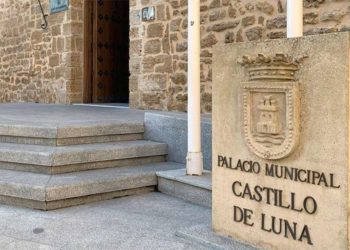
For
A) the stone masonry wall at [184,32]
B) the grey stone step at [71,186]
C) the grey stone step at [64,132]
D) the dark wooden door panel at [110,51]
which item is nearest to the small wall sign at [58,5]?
the dark wooden door panel at [110,51]

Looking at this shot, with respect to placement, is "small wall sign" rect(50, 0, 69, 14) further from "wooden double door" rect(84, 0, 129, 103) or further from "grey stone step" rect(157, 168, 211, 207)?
"grey stone step" rect(157, 168, 211, 207)

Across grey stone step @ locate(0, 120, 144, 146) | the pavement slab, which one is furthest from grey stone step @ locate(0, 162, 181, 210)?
grey stone step @ locate(0, 120, 144, 146)

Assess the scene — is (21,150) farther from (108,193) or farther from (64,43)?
(64,43)

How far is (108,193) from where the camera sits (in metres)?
3.42

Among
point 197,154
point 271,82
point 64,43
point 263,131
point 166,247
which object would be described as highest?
point 64,43

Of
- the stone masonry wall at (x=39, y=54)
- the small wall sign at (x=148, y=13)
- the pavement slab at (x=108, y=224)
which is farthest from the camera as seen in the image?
the stone masonry wall at (x=39, y=54)

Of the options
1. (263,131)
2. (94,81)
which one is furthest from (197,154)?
(94,81)

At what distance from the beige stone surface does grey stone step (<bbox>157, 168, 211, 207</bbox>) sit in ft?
2.56

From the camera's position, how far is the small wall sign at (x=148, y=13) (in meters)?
5.94

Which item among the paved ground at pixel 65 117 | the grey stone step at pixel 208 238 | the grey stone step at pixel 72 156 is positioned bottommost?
the grey stone step at pixel 208 238

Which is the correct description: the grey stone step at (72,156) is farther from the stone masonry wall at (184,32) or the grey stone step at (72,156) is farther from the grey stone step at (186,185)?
the stone masonry wall at (184,32)

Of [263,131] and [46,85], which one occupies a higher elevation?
[46,85]

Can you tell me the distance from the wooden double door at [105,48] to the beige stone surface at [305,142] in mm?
6045

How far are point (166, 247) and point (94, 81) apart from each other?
20.2 ft
